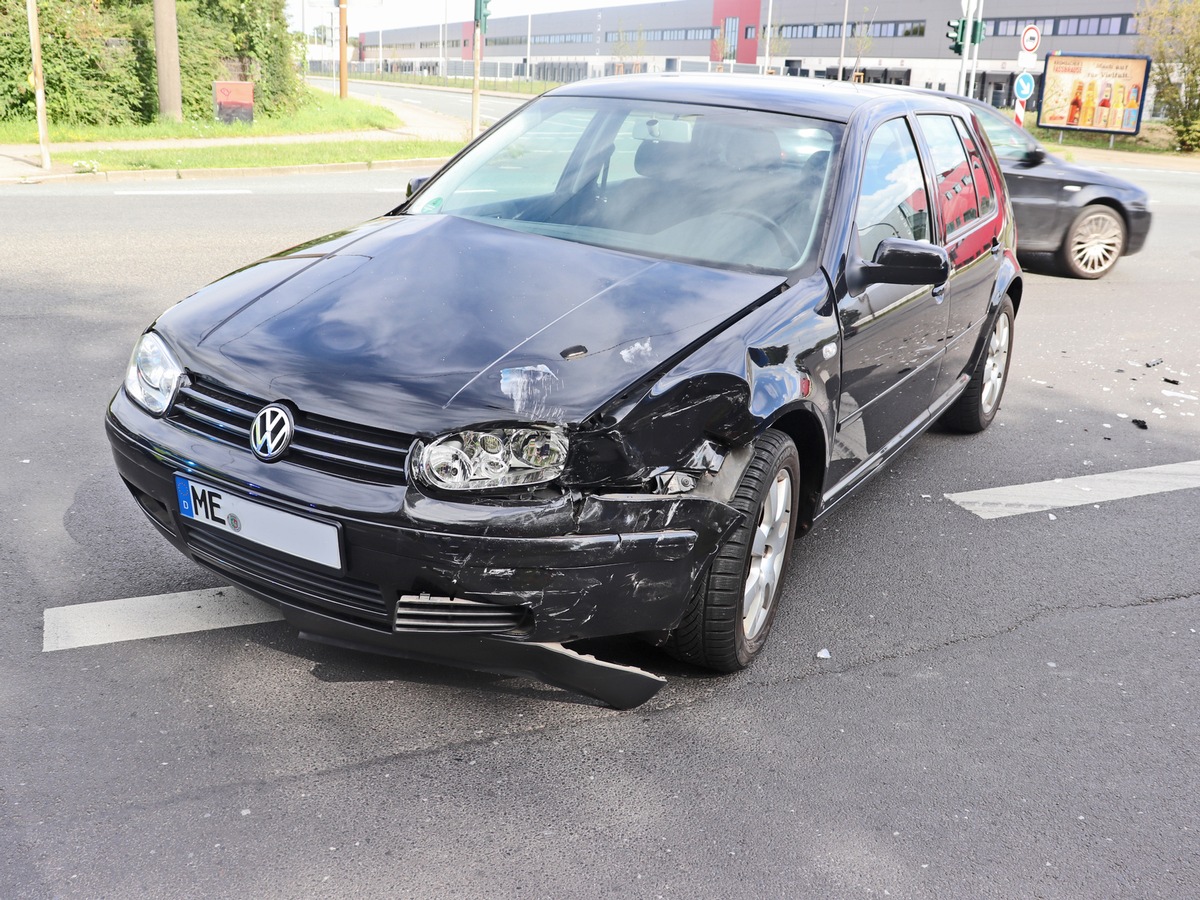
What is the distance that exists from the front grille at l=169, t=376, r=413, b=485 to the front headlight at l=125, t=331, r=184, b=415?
248 mm

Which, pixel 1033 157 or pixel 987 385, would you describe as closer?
pixel 987 385

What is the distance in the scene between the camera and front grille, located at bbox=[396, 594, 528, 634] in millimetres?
2693

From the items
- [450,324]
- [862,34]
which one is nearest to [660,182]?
[450,324]

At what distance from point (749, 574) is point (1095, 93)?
3498cm

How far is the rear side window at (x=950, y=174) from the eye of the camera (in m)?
4.64

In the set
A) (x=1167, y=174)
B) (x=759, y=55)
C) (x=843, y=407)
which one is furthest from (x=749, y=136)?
(x=759, y=55)

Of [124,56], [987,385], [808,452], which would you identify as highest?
[124,56]

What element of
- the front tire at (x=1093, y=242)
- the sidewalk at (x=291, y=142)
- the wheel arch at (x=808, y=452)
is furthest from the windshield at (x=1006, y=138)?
the sidewalk at (x=291, y=142)

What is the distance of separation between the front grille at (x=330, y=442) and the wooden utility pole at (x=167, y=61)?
18491 mm

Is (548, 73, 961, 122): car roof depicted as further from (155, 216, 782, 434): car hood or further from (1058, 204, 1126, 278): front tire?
(1058, 204, 1126, 278): front tire

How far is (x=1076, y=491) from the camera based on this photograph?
5121mm

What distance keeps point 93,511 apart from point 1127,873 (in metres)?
3.56

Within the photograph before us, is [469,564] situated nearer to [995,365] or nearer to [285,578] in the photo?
[285,578]

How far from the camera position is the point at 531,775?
2.77 meters
